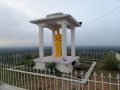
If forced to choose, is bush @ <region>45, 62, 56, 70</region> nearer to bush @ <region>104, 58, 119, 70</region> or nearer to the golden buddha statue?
the golden buddha statue

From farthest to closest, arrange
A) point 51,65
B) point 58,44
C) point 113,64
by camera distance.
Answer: point 58,44 < point 113,64 < point 51,65

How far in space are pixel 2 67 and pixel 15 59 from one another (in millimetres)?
5755

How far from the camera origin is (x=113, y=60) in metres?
7.06

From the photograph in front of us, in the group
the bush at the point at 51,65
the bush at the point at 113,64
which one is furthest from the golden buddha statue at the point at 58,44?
the bush at the point at 113,64

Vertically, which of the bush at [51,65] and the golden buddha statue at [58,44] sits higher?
the golden buddha statue at [58,44]

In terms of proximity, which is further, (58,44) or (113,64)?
(58,44)

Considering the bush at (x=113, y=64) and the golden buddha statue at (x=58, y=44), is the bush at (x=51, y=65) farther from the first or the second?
the bush at (x=113, y=64)

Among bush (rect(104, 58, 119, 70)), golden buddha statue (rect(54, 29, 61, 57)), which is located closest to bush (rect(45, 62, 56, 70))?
golden buddha statue (rect(54, 29, 61, 57))

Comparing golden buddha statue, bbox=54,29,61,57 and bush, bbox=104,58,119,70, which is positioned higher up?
golden buddha statue, bbox=54,29,61,57

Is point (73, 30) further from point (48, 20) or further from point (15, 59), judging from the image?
point (15, 59)

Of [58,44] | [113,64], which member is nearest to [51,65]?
[58,44]

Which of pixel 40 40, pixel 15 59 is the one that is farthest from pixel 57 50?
pixel 15 59

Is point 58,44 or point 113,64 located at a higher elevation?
point 58,44

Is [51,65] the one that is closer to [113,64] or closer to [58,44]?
[58,44]
